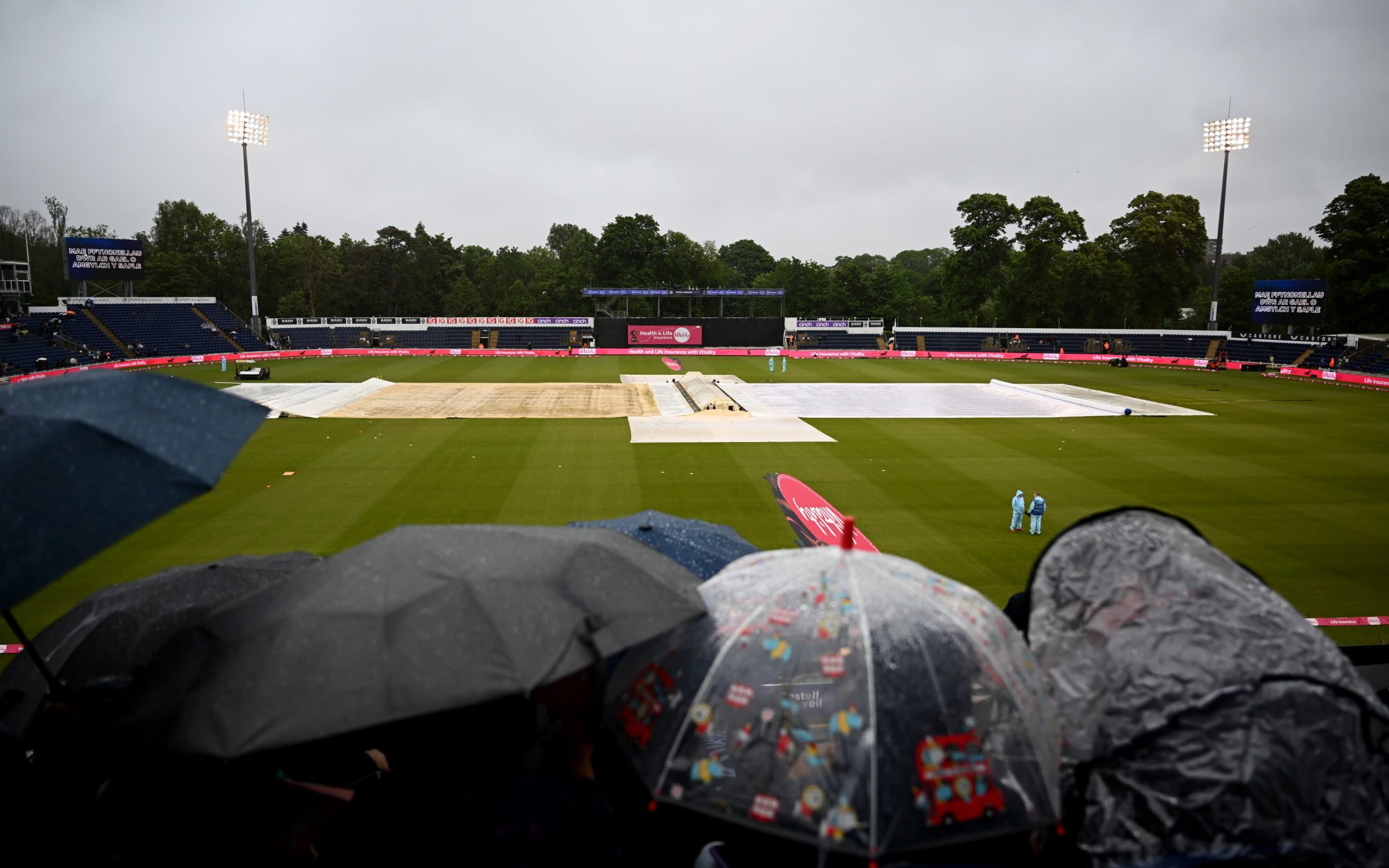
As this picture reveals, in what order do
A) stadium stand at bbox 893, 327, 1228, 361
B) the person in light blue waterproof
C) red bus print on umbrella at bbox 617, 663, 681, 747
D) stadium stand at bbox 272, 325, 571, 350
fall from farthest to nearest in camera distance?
stadium stand at bbox 272, 325, 571, 350 → stadium stand at bbox 893, 327, 1228, 361 → the person in light blue waterproof → red bus print on umbrella at bbox 617, 663, 681, 747

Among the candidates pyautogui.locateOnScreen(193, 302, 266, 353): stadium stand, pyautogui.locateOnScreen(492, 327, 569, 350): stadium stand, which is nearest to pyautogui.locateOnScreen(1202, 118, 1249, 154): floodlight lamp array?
pyautogui.locateOnScreen(492, 327, 569, 350): stadium stand

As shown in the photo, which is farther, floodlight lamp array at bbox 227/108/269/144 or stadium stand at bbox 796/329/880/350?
stadium stand at bbox 796/329/880/350

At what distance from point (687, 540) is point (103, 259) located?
2537 inches

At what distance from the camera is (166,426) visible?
369 centimetres

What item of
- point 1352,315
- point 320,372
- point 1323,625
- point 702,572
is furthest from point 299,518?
point 1352,315

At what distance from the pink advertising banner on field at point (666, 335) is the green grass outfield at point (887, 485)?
38.3m

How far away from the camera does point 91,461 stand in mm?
3348

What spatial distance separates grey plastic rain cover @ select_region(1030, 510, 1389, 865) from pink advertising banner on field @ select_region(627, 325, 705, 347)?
206 feet

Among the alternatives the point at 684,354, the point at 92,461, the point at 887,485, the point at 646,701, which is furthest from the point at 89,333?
the point at 646,701

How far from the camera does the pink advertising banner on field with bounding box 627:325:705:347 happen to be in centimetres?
6594

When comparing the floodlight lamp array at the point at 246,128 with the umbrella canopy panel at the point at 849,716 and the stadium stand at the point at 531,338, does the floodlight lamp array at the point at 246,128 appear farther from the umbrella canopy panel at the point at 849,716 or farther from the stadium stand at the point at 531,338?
the umbrella canopy panel at the point at 849,716

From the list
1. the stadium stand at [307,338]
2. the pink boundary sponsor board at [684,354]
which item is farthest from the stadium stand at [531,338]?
the stadium stand at [307,338]

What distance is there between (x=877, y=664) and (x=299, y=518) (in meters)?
15.3

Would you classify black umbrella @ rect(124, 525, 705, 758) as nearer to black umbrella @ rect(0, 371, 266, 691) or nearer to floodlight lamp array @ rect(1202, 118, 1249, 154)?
black umbrella @ rect(0, 371, 266, 691)
